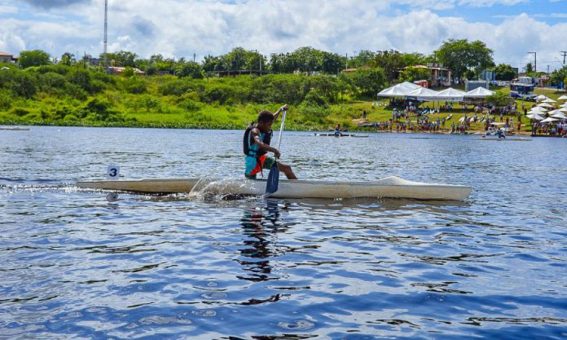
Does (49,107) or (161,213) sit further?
(49,107)

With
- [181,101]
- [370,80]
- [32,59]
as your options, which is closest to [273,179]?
[181,101]

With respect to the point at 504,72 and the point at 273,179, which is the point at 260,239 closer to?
the point at 273,179

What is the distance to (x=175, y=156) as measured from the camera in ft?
122

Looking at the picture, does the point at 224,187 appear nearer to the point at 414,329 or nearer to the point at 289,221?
the point at 289,221

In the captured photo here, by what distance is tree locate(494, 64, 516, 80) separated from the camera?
449ft

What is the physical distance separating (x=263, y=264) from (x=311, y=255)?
1.08 meters

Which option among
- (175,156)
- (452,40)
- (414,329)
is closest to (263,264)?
(414,329)

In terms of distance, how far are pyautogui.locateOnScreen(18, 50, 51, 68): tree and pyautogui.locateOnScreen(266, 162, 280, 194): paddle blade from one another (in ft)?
513

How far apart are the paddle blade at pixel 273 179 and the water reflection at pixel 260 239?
313 millimetres

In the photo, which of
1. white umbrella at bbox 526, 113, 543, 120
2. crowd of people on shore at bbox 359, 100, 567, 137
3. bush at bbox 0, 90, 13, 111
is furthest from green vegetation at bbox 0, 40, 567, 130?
white umbrella at bbox 526, 113, 543, 120

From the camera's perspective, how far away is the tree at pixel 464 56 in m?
134

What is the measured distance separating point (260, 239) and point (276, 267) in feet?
7.29

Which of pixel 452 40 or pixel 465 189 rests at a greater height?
pixel 452 40

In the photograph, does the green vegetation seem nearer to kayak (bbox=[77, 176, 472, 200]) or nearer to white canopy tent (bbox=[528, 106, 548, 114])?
white canopy tent (bbox=[528, 106, 548, 114])
